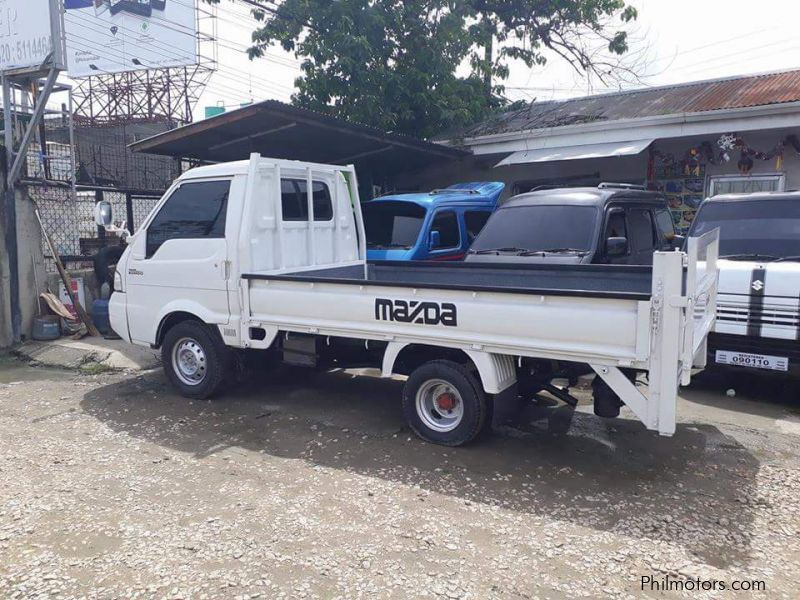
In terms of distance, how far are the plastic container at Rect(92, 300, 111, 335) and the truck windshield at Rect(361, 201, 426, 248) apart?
4018mm

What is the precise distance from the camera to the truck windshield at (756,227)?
248 inches

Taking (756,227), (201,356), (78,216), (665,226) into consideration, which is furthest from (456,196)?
(78,216)

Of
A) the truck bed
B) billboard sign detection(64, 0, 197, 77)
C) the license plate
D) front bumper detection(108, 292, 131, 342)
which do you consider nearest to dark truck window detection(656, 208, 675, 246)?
the license plate

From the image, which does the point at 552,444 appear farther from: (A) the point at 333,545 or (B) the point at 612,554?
(A) the point at 333,545

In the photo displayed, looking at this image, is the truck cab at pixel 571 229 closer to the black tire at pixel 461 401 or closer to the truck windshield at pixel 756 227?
the truck windshield at pixel 756 227

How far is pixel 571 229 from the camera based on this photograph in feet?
22.3

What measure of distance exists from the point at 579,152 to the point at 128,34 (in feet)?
65.1

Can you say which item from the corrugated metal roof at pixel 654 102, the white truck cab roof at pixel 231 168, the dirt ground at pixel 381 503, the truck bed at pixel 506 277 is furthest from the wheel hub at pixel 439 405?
the corrugated metal roof at pixel 654 102

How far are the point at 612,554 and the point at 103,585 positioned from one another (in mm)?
2677

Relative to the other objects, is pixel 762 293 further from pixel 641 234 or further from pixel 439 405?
pixel 439 405

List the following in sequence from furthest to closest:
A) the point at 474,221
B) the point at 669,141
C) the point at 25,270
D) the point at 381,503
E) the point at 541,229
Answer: the point at 669,141, the point at 474,221, the point at 25,270, the point at 541,229, the point at 381,503

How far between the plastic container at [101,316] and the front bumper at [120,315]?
9.14 ft

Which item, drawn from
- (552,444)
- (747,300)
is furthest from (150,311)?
(747,300)

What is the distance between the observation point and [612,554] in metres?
3.42
